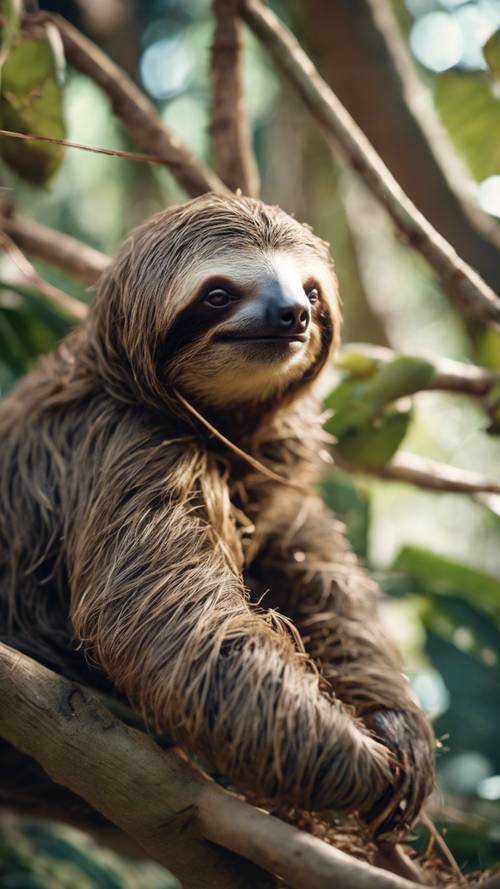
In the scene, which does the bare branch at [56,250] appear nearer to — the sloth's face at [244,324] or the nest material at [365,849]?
the sloth's face at [244,324]

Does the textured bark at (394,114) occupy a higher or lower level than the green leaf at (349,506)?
higher

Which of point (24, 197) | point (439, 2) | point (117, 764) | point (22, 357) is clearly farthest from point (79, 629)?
point (24, 197)

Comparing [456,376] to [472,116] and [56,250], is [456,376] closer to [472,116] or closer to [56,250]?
[472,116]

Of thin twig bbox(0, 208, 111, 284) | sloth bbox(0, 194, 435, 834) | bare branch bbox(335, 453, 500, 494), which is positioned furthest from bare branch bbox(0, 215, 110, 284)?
bare branch bbox(335, 453, 500, 494)

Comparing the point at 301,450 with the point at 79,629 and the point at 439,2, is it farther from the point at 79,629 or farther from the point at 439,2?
the point at 439,2

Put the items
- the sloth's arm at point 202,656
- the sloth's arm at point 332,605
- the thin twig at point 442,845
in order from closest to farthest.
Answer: the sloth's arm at point 202,656 → the thin twig at point 442,845 → the sloth's arm at point 332,605

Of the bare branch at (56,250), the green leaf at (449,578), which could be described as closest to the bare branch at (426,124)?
the green leaf at (449,578)

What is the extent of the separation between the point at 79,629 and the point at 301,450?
152 cm

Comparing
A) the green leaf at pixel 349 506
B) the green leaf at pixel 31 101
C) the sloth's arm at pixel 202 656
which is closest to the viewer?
the sloth's arm at pixel 202 656

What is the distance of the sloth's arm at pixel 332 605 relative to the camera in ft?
13.0

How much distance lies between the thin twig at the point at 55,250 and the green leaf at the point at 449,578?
2.70 meters

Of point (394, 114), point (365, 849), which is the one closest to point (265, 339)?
point (365, 849)

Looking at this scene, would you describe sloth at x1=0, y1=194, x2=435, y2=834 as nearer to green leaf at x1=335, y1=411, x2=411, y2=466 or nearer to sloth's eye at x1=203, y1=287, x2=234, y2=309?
sloth's eye at x1=203, y1=287, x2=234, y2=309

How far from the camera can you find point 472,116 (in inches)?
218
